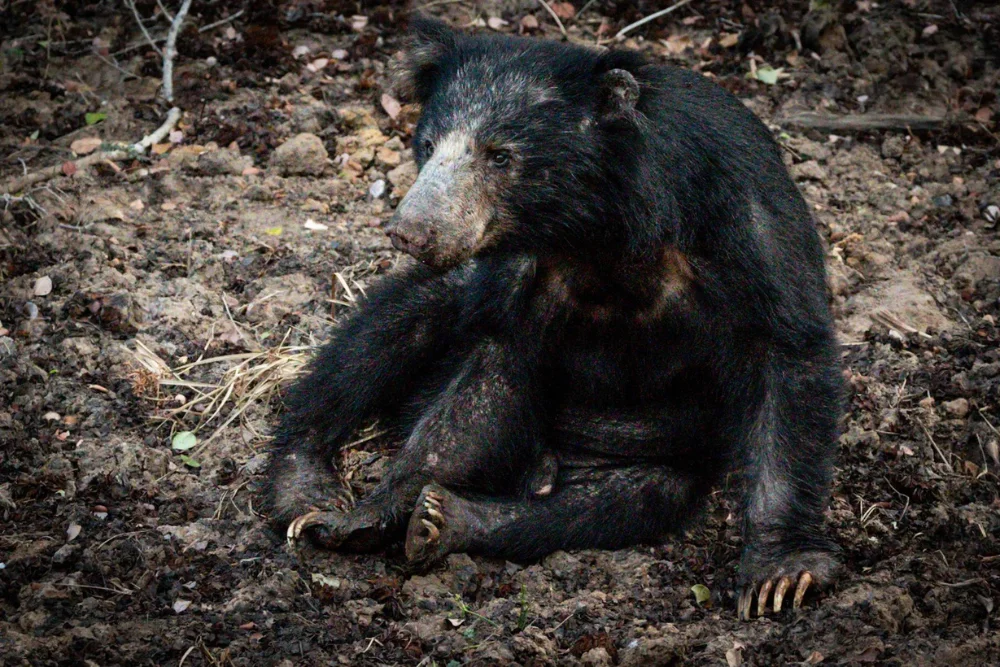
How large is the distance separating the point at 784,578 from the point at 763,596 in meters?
0.11

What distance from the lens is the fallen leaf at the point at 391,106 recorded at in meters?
7.61

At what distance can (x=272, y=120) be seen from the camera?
748 cm

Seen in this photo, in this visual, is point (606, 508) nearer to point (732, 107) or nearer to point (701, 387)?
point (701, 387)

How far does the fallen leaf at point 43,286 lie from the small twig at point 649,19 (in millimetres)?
4216

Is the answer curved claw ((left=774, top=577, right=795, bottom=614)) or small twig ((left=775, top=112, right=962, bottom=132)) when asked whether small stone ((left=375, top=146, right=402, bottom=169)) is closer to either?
small twig ((left=775, top=112, right=962, bottom=132))

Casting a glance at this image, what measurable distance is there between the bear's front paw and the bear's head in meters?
1.51

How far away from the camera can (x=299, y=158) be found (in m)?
7.17

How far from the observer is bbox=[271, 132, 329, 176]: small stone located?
7.17 meters

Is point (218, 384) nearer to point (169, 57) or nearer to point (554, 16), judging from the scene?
point (169, 57)

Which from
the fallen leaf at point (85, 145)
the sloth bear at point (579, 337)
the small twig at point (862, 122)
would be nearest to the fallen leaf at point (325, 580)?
the sloth bear at point (579, 337)

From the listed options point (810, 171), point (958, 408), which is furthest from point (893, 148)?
point (958, 408)

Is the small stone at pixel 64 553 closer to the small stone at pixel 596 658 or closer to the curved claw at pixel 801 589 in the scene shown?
the small stone at pixel 596 658

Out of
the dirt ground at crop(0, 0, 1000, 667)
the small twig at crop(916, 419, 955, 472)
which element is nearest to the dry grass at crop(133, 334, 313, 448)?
the dirt ground at crop(0, 0, 1000, 667)

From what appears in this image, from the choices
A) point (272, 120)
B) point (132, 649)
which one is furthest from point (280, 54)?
point (132, 649)
